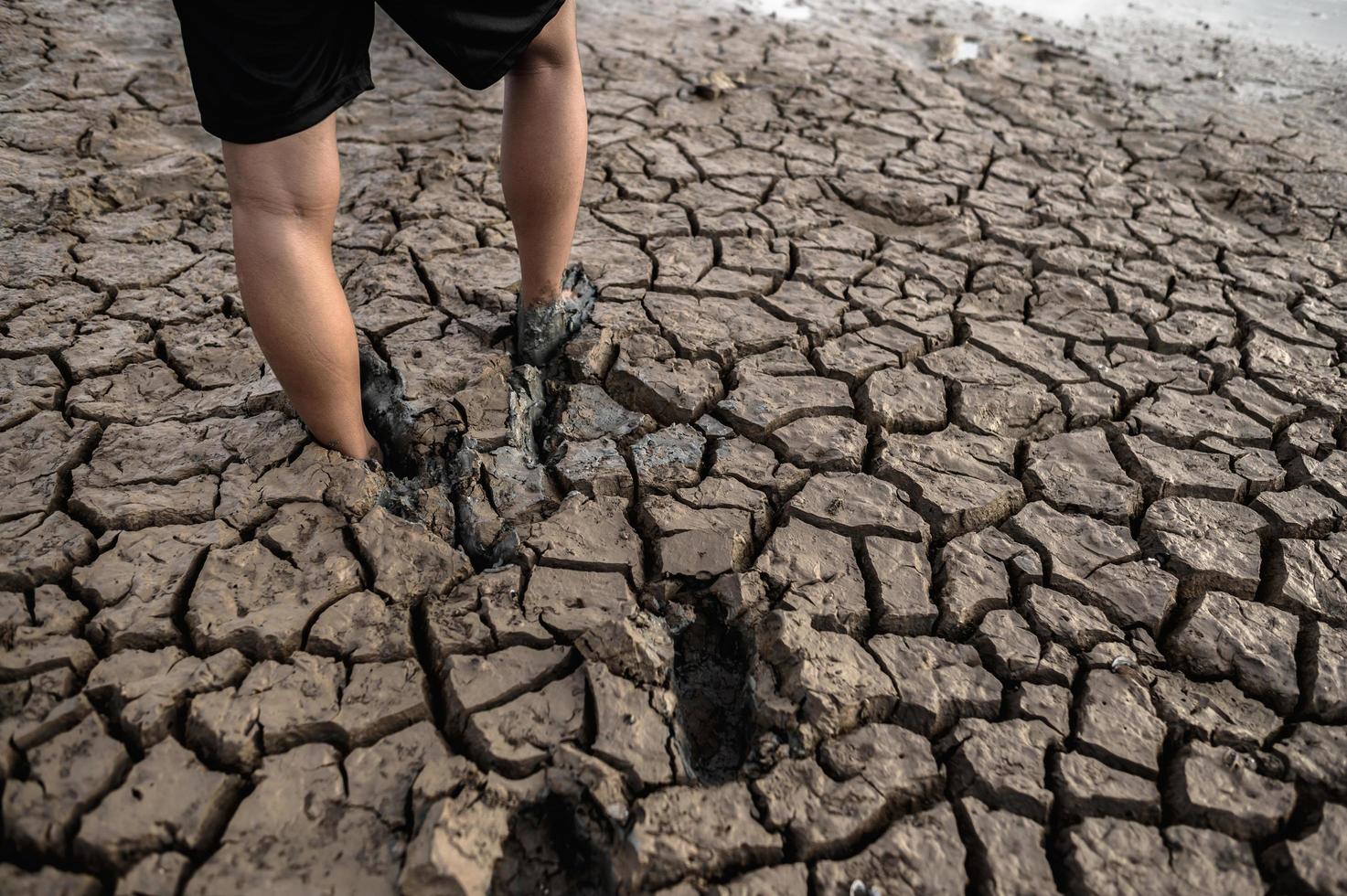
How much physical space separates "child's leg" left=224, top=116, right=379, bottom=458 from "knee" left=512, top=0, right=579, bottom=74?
0.44 m

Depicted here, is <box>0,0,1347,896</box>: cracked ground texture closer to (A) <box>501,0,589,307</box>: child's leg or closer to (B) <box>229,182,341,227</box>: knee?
(A) <box>501,0,589,307</box>: child's leg

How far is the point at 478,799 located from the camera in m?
1.25

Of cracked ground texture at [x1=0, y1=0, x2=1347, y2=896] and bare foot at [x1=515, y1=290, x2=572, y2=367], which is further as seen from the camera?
bare foot at [x1=515, y1=290, x2=572, y2=367]

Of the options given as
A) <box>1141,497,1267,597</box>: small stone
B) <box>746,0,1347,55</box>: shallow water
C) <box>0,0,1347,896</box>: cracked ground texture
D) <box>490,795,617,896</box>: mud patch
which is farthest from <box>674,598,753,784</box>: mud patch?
<box>746,0,1347,55</box>: shallow water

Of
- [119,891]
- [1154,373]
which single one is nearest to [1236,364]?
[1154,373]

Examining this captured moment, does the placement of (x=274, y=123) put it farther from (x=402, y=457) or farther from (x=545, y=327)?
(x=545, y=327)

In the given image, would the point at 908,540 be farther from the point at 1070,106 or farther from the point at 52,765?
the point at 1070,106

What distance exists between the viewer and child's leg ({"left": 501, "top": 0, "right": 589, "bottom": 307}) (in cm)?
171

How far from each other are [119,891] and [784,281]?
6.68 ft

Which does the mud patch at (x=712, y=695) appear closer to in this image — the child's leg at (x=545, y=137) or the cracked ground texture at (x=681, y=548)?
the cracked ground texture at (x=681, y=548)

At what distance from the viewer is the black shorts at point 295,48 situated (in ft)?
4.04

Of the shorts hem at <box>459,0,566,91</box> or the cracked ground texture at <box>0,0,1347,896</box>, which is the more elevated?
the shorts hem at <box>459,0,566,91</box>

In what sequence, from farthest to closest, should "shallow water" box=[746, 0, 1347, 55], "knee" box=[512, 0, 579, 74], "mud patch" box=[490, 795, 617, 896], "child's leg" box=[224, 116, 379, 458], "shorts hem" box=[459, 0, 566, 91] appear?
"shallow water" box=[746, 0, 1347, 55], "knee" box=[512, 0, 579, 74], "shorts hem" box=[459, 0, 566, 91], "child's leg" box=[224, 116, 379, 458], "mud patch" box=[490, 795, 617, 896]

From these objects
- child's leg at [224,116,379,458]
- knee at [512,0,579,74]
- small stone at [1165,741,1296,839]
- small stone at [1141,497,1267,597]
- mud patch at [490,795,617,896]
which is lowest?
mud patch at [490,795,617,896]
